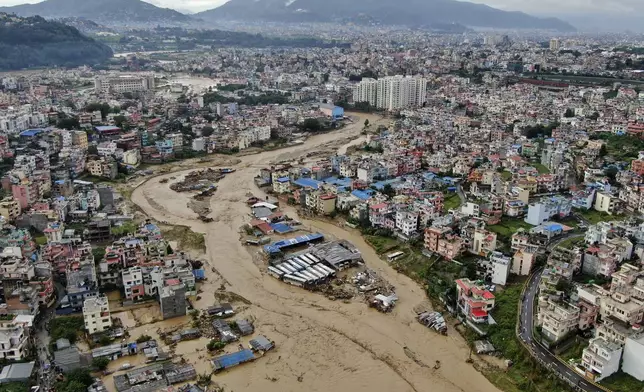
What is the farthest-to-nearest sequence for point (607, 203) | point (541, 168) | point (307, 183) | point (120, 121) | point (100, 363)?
point (120, 121), point (541, 168), point (307, 183), point (607, 203), point (100, 363)

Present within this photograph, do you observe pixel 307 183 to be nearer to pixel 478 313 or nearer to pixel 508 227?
pixel 508 227

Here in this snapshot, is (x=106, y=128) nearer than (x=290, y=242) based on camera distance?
No

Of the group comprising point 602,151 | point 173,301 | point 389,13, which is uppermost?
point 389,13

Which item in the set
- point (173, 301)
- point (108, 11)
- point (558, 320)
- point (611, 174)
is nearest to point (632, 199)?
point (611, 174)

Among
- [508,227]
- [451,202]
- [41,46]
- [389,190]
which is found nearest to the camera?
[508,227]

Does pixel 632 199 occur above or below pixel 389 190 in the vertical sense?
above

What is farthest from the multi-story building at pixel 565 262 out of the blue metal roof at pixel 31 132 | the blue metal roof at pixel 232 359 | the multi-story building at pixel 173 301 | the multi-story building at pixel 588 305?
the blue metal roof at pixel 31 132
